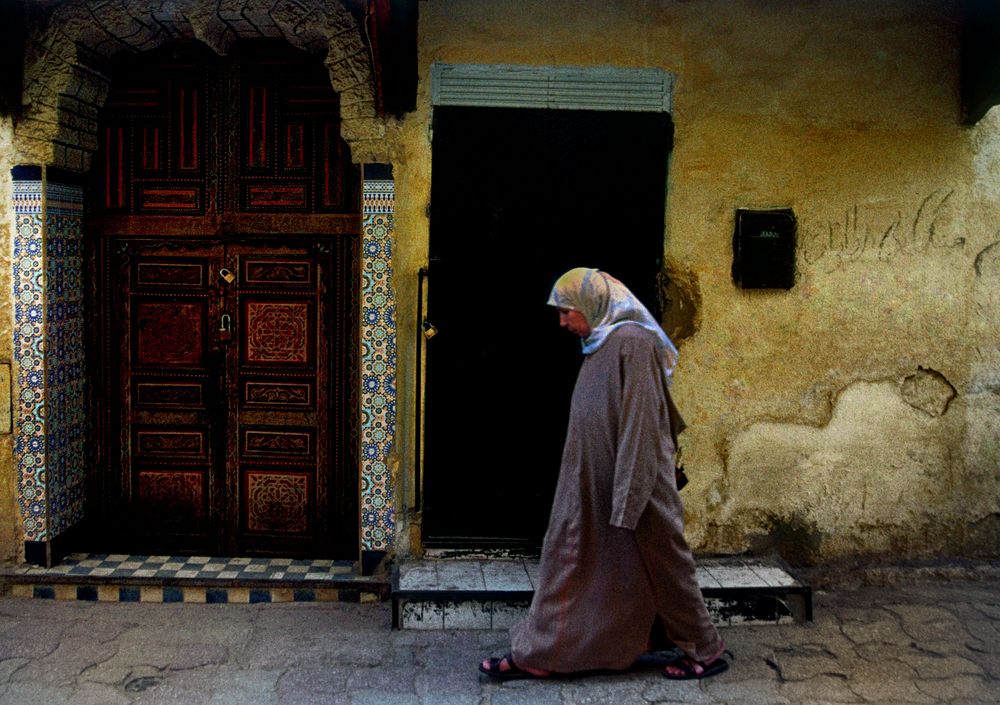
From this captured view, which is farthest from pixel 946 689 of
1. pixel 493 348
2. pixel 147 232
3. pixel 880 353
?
pixel 147 232

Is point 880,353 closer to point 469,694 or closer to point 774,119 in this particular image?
point 774,119

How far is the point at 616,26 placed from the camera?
14.3 feet

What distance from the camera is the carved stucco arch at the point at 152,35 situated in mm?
4211

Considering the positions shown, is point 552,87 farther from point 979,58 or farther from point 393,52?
point 979,58

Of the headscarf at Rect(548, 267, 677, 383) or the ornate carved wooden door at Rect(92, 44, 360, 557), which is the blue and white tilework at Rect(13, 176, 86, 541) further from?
the headscarf at Rect(548, 267, 677, 383)

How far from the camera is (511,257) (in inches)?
172

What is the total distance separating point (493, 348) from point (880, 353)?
1824mm

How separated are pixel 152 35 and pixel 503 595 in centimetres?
297

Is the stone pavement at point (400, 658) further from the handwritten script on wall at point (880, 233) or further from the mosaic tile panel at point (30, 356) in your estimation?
the handwritten script on wall at point (880, 233)

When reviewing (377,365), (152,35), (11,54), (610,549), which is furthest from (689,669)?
(11,54)

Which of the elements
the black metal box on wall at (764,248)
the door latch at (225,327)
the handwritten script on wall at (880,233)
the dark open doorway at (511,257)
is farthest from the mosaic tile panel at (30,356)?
the handwritten script on wall at (880,233)

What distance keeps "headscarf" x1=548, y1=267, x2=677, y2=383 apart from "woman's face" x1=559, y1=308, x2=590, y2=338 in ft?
0.04

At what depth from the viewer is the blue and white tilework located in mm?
4312

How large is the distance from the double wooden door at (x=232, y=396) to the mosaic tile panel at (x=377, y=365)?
11.3 inches
